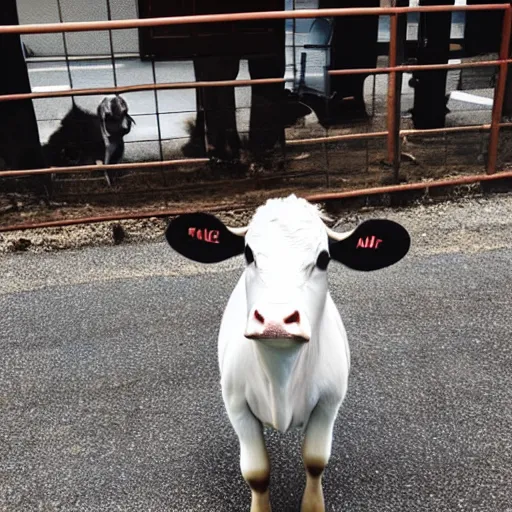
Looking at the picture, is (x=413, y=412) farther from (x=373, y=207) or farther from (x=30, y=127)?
(x=30, y=127)

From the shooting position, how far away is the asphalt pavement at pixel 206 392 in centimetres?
222

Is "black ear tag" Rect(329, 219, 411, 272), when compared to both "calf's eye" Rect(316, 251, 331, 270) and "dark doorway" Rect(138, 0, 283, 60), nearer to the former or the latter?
"calf's eye" Rect(316, 251, 331, 270)

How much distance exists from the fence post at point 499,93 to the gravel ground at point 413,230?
1.45 ft

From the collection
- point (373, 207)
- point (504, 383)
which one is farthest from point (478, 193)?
point (504, 383)

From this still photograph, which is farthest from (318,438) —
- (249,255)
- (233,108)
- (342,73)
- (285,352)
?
(342,73)

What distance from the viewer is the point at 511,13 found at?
4.70 m

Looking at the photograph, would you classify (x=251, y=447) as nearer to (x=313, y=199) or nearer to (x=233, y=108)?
(x=313, y=199)

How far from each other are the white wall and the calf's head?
316 centimetres

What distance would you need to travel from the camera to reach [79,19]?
15.9 ft

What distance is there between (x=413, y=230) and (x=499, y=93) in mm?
1427

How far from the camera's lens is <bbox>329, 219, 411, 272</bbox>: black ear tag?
1857 mm

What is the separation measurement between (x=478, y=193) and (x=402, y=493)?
11.6 feet

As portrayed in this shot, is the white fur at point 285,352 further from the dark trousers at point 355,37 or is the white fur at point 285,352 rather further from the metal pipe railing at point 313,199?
the dark trousers at point 355,37

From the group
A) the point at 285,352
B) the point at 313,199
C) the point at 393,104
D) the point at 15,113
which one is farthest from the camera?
the point at 393,104
